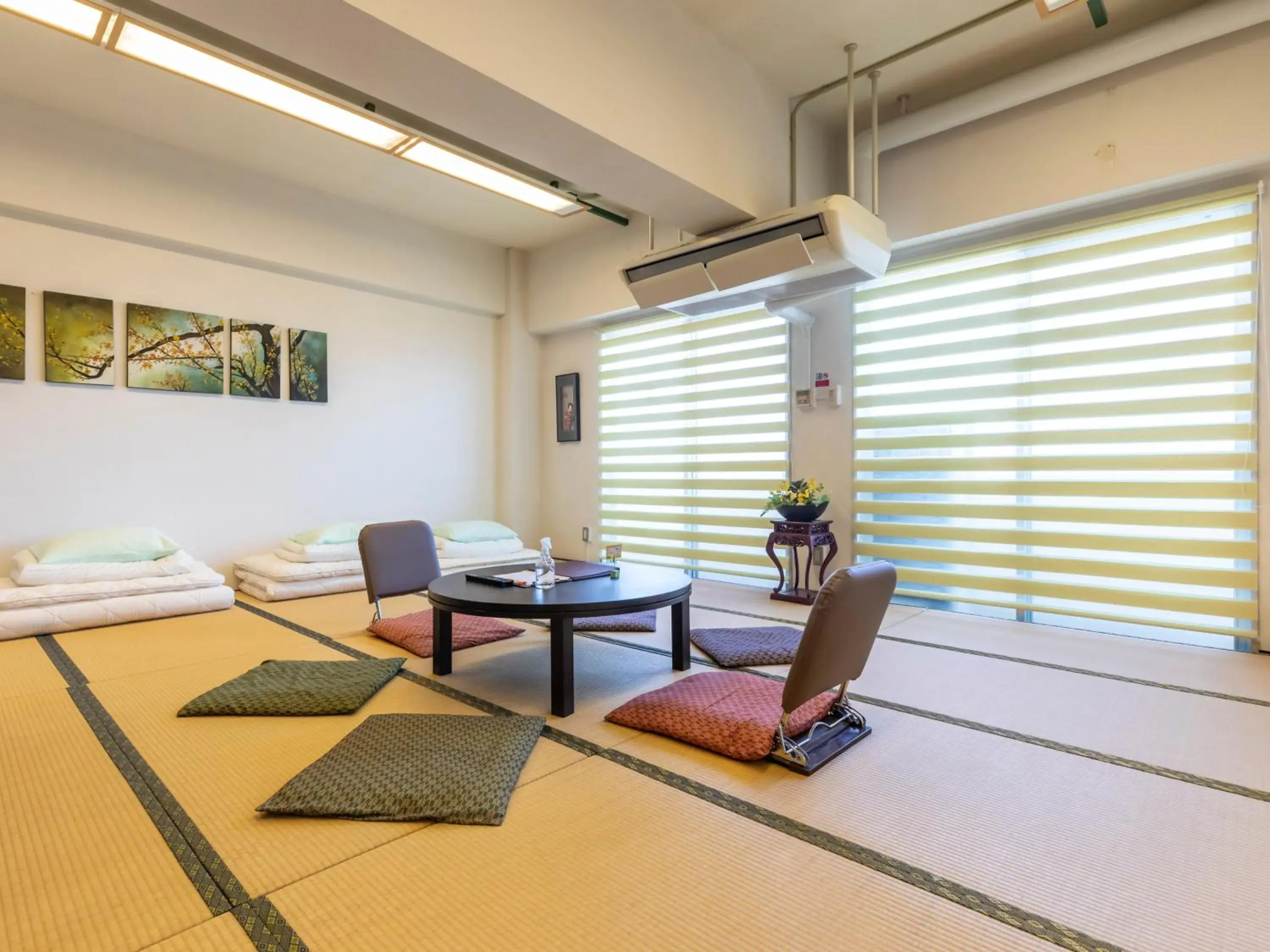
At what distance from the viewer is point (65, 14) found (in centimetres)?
291

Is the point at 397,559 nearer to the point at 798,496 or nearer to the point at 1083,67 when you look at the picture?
the point at 798,496

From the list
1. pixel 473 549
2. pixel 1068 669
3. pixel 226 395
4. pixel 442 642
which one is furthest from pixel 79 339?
pixel 1068 669

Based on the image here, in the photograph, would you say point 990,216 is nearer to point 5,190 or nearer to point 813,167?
point 813,167

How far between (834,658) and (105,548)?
4.65 meters

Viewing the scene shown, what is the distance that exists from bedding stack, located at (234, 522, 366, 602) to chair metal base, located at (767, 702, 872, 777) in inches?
142

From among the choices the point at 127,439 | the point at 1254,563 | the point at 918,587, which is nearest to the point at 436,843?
the point at 918,587

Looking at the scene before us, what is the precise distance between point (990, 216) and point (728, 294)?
1698mm

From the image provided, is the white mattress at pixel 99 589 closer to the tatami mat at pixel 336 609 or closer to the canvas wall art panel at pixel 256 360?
the tatami mat at pixel 336 609

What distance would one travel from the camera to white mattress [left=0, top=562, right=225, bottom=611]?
3873mm

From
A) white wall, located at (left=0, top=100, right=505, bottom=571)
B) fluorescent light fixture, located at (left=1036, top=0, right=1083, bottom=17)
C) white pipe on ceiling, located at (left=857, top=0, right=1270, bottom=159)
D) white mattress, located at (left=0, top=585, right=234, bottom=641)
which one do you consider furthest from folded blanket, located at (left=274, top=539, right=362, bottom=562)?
fluorescent light fixture, located at (left=1036, top=0, right=1083, bottom=17)

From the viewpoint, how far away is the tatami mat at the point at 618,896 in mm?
1395

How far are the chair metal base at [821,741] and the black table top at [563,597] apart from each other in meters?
0.80

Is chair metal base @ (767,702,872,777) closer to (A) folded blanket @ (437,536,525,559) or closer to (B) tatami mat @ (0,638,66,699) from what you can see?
(B) tatami mat @ (0,638,66,699)

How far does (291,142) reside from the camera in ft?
15.5
